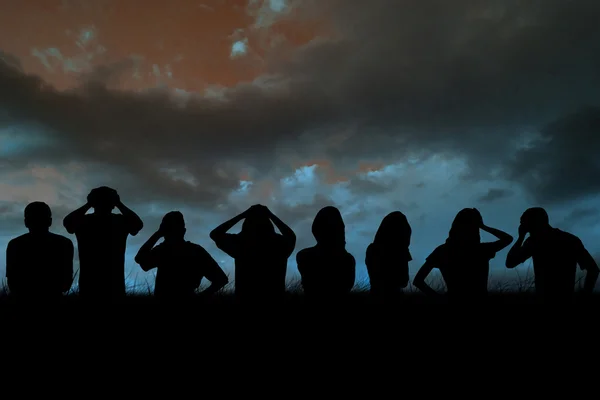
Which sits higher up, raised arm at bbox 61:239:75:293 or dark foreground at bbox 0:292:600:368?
raised arm at bbox 61:239:75:293

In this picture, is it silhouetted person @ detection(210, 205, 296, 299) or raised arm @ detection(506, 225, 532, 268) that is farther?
raised arm @ detection(506, 225, 532, 268)

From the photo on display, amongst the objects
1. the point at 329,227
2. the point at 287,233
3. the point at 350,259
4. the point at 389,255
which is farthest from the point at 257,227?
the point at 389,255

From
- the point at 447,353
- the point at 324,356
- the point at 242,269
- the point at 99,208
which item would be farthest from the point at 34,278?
the point at 447,353

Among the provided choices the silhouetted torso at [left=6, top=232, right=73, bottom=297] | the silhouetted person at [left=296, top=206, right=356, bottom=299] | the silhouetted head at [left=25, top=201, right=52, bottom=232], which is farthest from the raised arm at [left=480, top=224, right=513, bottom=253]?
the silhouetted head at [left=25, top=201, right=52, bottom=232]

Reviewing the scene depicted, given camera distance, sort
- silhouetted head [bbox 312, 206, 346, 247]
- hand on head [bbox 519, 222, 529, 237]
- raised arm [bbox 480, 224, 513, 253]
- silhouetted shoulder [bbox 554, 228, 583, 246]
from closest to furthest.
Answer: silhouetted head [bbox 312, 206, 346, 247] < raised arm [bbox 480, 224, 513, 253] < silhouetted shoulder [bbox 554, 228, 583, 246] < hand on head [bbox 519, 222, 529, 237]

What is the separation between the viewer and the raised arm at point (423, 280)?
822cm

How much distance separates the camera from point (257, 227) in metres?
7.74

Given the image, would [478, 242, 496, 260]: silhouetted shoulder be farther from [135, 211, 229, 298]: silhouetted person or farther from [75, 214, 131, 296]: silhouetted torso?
[75, 214, 131, 296]: silhouetted torso

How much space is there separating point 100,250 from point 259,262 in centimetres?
221

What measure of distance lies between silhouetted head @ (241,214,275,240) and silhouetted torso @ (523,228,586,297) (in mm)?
3898

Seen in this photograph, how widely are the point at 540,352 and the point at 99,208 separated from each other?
232 inches

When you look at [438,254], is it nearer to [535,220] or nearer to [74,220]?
[535,220]

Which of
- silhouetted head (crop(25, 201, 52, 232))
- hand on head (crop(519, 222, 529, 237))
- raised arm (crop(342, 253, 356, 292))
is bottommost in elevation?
raised arm (crop(342, 253, 356, 292))

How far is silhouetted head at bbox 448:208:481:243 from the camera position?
8.40 m
